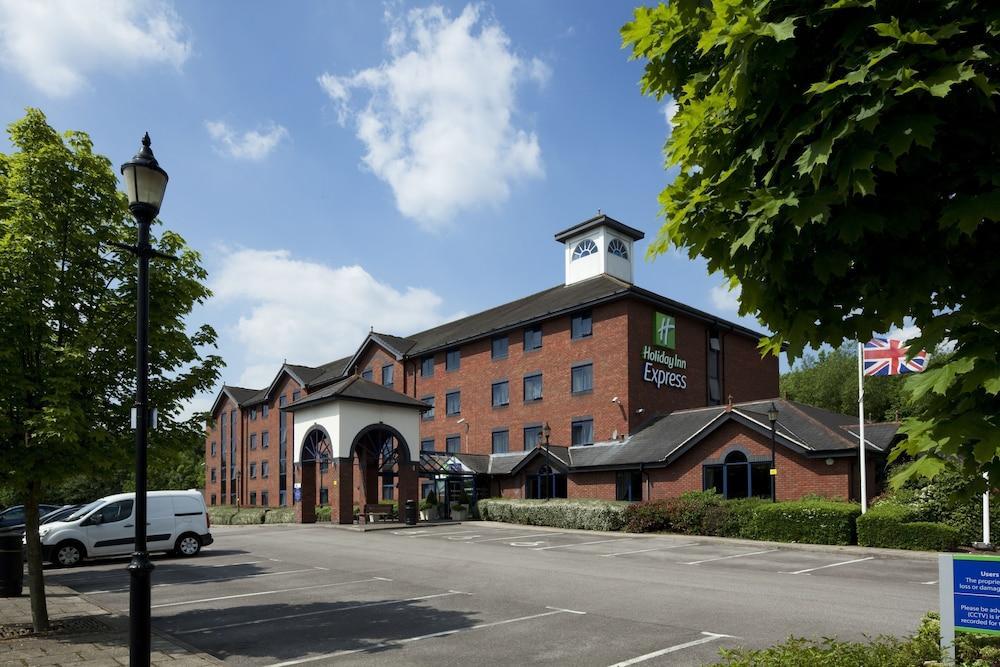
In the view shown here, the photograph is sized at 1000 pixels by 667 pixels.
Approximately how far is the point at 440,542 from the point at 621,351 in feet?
48.7

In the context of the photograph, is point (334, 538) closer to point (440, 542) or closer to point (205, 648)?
point (440, 542)

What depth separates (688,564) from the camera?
722 inches

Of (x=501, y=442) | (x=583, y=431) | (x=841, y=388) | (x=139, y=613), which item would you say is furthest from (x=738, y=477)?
(x=841, y=388)

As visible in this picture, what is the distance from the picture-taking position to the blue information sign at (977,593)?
19.5ft

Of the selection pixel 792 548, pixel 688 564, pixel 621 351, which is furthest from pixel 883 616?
pixel 621 351

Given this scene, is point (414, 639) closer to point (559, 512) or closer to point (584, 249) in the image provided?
point (559, 512)

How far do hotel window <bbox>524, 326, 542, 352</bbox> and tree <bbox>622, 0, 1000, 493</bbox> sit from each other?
1442 inches

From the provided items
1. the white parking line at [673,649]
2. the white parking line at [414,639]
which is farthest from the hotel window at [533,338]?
the white parking line at [673,649]

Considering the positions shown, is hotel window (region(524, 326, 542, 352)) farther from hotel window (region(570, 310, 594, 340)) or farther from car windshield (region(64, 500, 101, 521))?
car windshield (region(64, 500, 101, 521))

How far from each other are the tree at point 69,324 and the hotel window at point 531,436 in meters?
30.7

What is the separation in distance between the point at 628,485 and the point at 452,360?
16.9 m

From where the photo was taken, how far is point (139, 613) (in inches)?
266

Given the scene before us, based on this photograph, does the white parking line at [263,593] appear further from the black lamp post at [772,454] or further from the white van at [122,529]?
the black lamp post at [772,454]

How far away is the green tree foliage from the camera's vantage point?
60.8 meters
